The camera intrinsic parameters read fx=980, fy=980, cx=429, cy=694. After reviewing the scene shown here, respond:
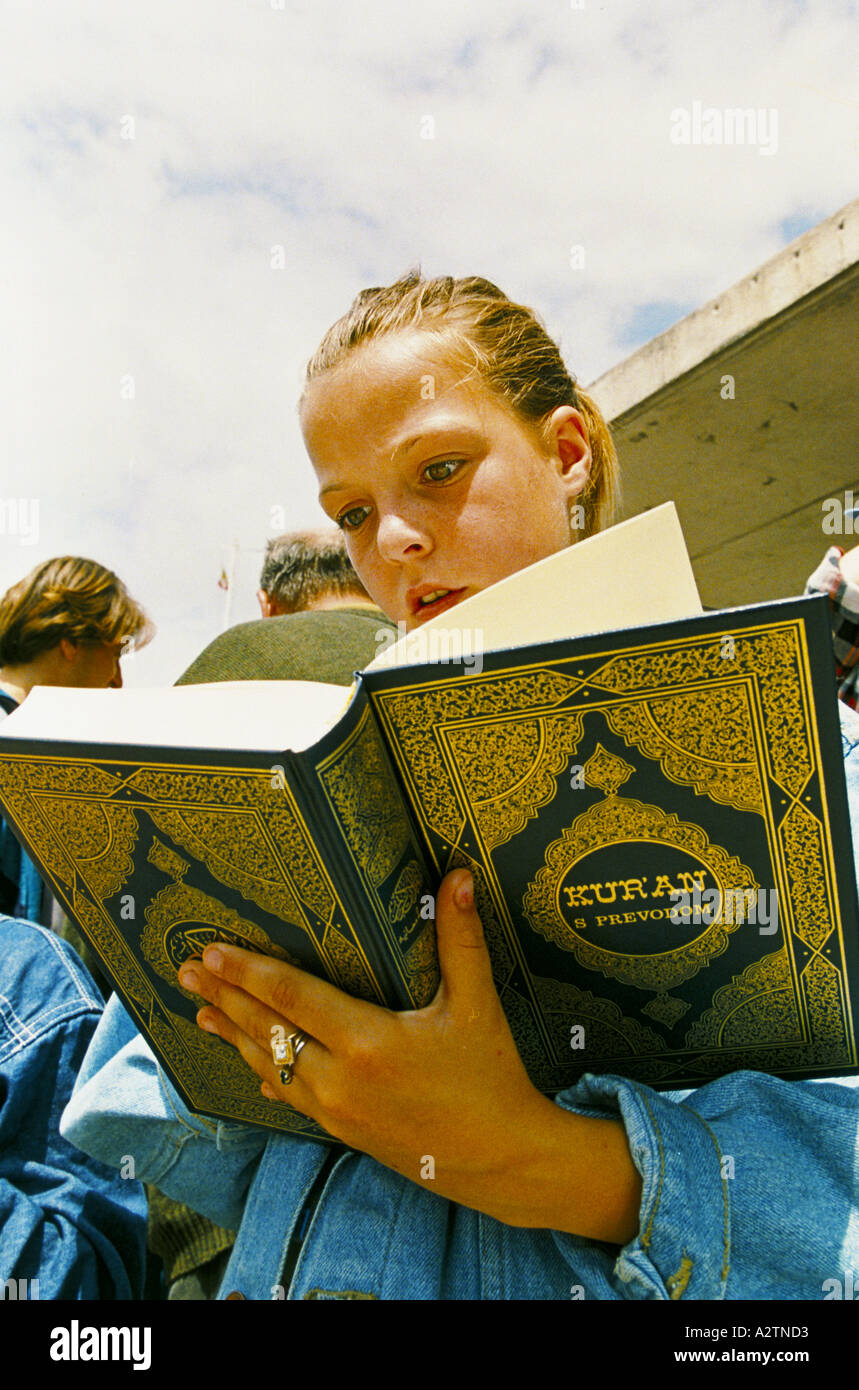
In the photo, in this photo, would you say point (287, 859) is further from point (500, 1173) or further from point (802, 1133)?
point (802, 1133)

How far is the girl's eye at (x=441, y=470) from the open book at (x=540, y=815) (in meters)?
0.37

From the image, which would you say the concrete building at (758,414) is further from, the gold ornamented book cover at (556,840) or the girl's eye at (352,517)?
A: the gold ornamented book cover at (556,840)

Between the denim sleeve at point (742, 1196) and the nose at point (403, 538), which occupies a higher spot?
the nose at point (403, 538)

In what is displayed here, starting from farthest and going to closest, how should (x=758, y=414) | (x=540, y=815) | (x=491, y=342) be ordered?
1. (x=758, y=414)
2. (x=491, y=342)
3. (x=540, y=815)

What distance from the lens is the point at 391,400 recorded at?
108 centimetres

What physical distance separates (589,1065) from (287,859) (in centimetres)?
33

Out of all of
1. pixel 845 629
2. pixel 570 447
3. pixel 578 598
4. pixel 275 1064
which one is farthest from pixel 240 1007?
pixel 845 629

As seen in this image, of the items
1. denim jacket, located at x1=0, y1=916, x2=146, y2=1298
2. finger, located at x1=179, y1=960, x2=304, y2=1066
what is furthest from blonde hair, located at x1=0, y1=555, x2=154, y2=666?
finger, located at x1=179, y1=960, x2=304, y2=1066

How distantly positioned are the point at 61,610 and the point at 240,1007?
6.05 feet

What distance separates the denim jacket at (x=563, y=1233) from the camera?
68 centimetres

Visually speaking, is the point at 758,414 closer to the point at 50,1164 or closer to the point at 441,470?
the point at 441,470

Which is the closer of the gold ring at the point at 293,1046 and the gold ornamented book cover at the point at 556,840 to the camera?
the gold ornamented book cover at the point at 556,840

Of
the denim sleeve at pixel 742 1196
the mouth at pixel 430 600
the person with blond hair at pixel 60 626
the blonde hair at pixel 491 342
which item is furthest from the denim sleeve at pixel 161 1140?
the person with blond hair at pixel 60 626
